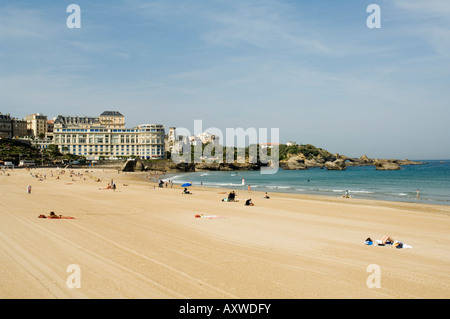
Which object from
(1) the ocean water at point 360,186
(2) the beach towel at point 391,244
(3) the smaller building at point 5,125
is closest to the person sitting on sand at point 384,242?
(2) the beach towel at point 391,244

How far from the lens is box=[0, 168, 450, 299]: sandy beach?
7852 mm

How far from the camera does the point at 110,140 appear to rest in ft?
509

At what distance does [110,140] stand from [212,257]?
504 feet

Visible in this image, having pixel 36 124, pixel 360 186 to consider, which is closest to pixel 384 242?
pixel 360 186

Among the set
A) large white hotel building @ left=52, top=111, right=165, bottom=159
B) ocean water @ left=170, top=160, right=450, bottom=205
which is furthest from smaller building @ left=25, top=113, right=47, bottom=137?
ocean water @ left=170, top=160, right=450, bottom=205

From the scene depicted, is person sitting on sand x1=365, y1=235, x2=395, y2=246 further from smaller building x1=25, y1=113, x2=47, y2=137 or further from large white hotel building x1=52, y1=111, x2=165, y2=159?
smaller building x1=25, y1=113, x2=47, y2=137

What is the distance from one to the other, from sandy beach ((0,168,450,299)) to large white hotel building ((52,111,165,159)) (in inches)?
5453

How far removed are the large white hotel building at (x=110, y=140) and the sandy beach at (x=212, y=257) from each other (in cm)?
13851

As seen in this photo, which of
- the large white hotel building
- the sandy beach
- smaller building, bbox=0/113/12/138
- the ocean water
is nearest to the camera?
the sandy beach

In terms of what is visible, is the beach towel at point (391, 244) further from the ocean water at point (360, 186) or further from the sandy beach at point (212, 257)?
the ocean water at point (360, 186)

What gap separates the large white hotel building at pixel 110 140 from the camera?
500 feet
